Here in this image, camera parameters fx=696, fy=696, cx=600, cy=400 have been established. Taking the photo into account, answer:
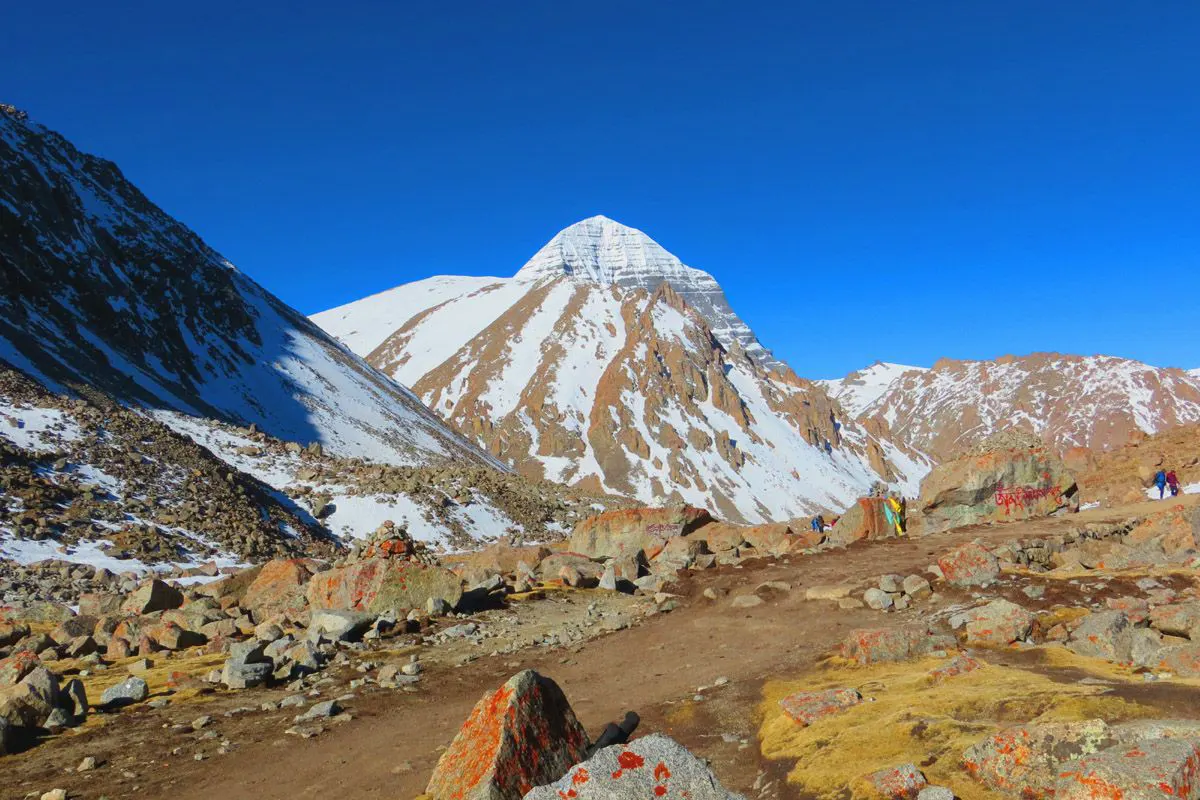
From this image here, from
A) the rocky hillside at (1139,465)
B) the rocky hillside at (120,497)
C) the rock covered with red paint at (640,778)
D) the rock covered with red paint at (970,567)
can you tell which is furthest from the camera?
the rocky hillside at (1139,465)

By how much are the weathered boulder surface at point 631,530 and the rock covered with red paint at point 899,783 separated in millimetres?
23690

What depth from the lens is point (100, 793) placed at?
903 cm

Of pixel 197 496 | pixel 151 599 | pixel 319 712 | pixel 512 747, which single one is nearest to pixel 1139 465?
pixel 319 712

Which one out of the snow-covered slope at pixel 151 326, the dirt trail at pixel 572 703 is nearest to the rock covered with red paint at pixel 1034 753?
the dirt trail at pixel 572 703

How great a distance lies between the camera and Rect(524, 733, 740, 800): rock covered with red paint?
5988 millimetres

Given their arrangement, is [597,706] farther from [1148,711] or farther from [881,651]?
[1148,711]

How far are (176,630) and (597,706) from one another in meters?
10.8

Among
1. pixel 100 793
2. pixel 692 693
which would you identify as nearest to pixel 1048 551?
pixel 692 693

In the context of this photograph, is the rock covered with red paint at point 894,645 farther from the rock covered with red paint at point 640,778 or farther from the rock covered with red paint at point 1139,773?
the rock covered with red paint at point 640,778

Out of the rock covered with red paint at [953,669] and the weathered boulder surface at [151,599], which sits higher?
the weathered boulder surface at [151,599]

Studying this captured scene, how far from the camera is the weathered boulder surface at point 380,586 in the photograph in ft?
61.6

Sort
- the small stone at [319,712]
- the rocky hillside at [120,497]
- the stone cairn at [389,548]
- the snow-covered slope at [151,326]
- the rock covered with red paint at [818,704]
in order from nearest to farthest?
1. the rock covered with red paint at [818,704]
2. the small stone at [319,712]
3. the stone cairn at [389,548]
4. the rocky hillside at [120,497]
5. the snow-covered slope at [151,326]

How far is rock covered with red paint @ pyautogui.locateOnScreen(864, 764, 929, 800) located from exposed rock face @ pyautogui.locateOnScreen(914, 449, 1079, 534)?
2666 centimetres

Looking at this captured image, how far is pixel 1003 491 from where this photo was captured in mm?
30609
